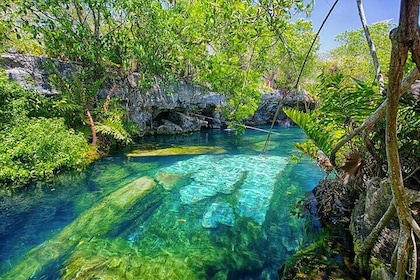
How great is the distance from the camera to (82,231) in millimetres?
4066

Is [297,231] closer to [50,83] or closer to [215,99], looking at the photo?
[50,83]

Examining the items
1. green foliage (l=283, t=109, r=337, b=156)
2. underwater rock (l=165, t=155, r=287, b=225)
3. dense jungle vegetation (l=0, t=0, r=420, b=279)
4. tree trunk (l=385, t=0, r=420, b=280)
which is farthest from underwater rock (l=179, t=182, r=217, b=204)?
tree trunk (l=385, t=0, r=420, b=280)

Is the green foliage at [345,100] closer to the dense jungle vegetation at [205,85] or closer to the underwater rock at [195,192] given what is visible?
the dense jungle vegetation at [205,85]

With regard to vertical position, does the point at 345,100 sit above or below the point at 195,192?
above

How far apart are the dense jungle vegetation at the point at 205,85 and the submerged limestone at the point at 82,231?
7.77 feet

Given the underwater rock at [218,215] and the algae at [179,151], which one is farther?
the algae at [179,151]

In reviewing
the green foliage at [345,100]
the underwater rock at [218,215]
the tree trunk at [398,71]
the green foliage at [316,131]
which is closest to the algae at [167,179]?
the underwater rock at [218,215]

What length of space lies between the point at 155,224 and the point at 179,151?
20.2ft

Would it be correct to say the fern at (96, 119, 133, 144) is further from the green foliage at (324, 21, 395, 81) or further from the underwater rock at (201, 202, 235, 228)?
the green foliage at (324, 21, 395, 81)

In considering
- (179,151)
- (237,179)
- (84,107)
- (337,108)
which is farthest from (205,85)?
(337,108)

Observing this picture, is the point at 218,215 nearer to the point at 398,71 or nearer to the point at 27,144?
the point at 398,71

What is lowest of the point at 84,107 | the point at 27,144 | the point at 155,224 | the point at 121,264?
the point at 155,224

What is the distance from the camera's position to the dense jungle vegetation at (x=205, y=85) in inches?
66.3

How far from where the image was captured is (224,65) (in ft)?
31.5
